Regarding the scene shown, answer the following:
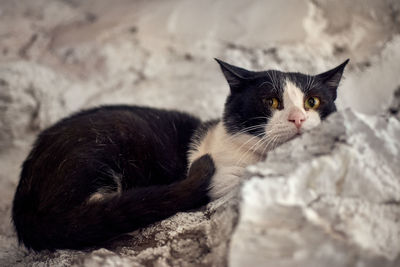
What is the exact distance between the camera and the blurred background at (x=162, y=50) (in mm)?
3234

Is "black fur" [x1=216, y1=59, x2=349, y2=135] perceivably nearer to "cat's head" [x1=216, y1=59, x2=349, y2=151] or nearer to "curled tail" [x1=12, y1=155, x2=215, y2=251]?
"cat's head" [x1=216, y1=59, x2=349, y2=151]

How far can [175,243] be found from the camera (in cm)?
166

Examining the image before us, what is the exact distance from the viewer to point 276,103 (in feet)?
6.81

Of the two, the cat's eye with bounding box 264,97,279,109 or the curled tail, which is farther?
the cat's eye with bounding box 264,97,279,109

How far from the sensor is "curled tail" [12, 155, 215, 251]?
1.77 metres

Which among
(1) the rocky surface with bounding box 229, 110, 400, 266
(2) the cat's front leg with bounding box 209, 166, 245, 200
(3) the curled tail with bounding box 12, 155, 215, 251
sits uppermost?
(1) the rocky surface with bounding box 229, 110, 400, 266

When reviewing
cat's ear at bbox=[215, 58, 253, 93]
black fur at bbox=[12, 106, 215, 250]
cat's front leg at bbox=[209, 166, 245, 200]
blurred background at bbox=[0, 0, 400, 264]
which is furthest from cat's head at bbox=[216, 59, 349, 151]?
blurred background at bbox=[0, 0, 400, 264]

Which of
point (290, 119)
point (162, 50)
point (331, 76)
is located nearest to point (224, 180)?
point (290, 119)

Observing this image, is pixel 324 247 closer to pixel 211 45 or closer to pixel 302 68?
pixel 302 68

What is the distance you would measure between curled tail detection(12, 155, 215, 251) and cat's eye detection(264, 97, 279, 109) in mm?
445

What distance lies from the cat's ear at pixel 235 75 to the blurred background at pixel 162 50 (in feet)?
3.03

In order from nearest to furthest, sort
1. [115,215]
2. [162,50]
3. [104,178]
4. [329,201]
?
1. [329,201]
2. [115,215]
3. [104,178]
4. [162,50]

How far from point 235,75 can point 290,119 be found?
1.48 ft

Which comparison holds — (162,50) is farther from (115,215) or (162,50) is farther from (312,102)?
(115,215)
